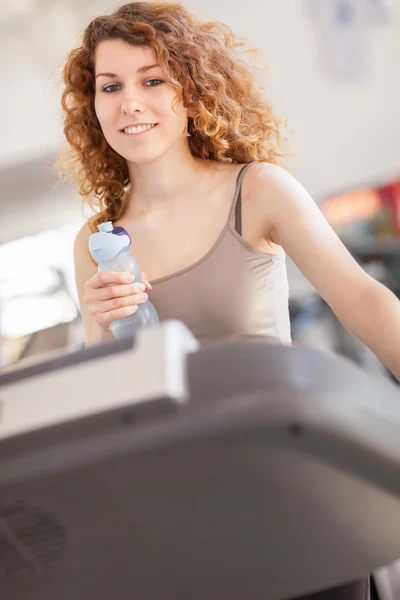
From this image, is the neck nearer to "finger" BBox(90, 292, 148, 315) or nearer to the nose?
the nose

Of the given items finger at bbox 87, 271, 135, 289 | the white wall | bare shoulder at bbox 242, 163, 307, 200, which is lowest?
the white wall

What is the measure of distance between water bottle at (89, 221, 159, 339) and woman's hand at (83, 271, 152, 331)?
4 centimetres

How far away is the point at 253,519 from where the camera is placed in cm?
50

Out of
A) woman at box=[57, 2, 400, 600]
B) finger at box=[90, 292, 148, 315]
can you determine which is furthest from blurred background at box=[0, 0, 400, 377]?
finger at box=[90, 292, 148, 315]

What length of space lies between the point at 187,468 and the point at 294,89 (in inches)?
182

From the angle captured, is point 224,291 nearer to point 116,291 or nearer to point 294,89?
point 116,291

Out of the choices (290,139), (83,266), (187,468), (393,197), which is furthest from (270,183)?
(393,197)

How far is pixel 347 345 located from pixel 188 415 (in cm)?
359

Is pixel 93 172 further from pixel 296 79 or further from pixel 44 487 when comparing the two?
pixel 296 79

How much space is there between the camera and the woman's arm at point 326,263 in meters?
0.94

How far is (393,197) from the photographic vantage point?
17.1 feet

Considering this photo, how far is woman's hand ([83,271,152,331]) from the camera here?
1.04 meters

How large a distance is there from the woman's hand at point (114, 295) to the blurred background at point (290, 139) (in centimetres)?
271

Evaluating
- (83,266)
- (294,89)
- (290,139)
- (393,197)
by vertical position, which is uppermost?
(83,266)
